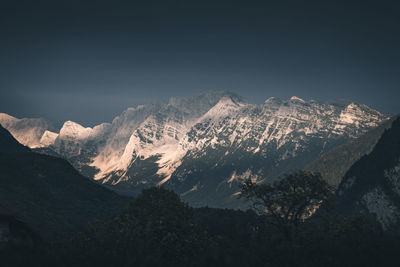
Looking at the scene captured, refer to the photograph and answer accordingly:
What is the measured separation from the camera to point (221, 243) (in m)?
88.8

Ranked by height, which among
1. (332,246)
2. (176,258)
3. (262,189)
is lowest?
(176,258)

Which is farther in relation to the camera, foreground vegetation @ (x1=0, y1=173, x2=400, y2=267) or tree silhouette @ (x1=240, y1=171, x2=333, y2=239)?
tree silhouette @ (x1=240, y1=171, x2=333, y2=239)

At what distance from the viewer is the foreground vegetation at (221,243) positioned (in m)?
56.4

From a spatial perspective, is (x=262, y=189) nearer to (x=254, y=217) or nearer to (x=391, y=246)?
(x=391, y=246)

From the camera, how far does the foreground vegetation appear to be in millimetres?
56438

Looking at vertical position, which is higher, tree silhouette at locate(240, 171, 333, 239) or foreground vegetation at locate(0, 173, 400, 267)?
tree silhouette at locate(240, 171, 333, 239)

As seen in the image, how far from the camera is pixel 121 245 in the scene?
2744 inches

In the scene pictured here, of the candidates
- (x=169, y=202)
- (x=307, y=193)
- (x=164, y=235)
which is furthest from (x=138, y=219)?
(x=307, y=193)

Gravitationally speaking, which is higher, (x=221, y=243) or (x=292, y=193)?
(x=292, y=193)

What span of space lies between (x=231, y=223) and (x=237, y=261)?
10797 centimetres

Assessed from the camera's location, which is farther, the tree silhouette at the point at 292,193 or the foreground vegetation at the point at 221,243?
the tree silhouette at the point at 292,193

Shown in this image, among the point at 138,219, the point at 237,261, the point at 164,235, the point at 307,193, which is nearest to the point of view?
the point at 237,261

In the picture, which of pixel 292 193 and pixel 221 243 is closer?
pixel 221 243

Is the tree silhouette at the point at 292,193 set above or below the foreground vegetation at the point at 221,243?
above
